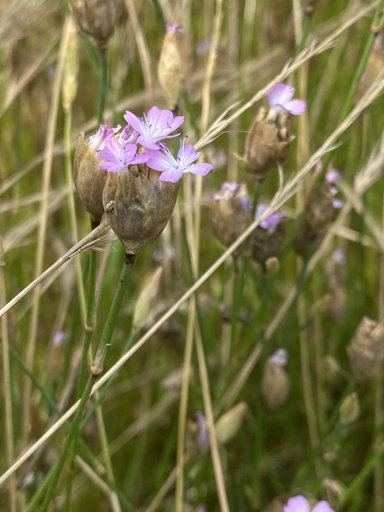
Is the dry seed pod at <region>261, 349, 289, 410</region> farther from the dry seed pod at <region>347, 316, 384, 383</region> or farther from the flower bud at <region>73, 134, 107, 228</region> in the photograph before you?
the flower bud at <region>73, 134, 107, 228</region>

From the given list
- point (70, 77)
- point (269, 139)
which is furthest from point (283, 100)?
point (70, 77)

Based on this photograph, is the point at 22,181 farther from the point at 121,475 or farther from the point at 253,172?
the point at 253,172

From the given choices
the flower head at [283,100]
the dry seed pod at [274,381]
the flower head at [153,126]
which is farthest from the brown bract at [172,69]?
the dry seed pod at [274,381]

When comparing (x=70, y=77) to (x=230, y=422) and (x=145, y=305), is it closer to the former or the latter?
(x=145, y=305)

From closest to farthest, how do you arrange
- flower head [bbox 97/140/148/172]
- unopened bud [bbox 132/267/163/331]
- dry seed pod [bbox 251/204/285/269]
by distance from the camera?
flower head [bbox 97/140/148/172] → unopened bud [bbox 132/267/163/331] → dry seed pod [bbox 251/204/285/269]

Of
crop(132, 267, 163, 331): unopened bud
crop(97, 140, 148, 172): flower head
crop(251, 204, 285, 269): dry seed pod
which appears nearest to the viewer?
crop(97, 140, 148, 172): flower head

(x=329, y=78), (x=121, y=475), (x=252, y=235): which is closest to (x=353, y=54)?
→ (x=329, y=78)

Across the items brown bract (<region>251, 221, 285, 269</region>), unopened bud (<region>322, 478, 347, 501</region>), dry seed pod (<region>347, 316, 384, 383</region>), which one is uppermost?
brown bract (<region>251, 221, 285, 269</region>)

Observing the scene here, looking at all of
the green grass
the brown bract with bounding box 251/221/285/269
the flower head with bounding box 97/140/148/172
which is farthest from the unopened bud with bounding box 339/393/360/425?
the flower head with bounding box 97/140/148/172
